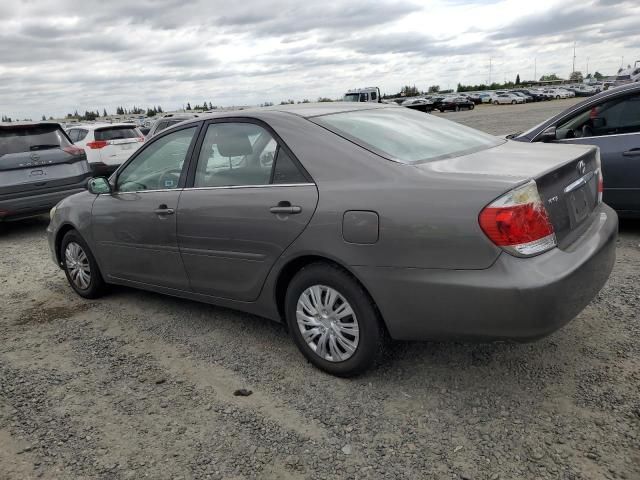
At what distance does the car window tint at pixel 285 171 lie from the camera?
10.8ft

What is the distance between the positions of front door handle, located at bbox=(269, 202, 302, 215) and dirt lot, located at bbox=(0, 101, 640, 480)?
1.01 m

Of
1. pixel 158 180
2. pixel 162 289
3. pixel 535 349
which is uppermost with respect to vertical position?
pixel 158 180

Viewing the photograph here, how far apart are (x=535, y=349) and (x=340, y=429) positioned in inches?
56.5

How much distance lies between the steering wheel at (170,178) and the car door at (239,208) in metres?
0.17

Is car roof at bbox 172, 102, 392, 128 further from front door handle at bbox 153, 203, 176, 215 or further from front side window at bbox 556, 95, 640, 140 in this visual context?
front side window at bbox 556, 95, 640, 140

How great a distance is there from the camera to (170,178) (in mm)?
4129

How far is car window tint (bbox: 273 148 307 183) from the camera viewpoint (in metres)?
3.31

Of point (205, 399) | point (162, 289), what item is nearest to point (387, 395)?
point (205, 399)

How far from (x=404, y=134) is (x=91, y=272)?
312 cm

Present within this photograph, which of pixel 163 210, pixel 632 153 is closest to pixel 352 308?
pixel 163 210

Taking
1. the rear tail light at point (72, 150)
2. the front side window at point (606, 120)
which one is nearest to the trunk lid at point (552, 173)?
the front side window at point (606, 120)

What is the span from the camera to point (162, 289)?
171 inches

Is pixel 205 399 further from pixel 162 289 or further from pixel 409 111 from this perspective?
pixel 409 111

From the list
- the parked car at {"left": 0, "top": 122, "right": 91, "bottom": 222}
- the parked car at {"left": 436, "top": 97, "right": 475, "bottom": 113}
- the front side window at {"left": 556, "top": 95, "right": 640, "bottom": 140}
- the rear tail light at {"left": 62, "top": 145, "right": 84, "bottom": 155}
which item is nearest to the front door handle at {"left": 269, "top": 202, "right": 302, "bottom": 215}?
the front side window at {"left": 556, "top": 95, "right": 640, "bottom": 140}
